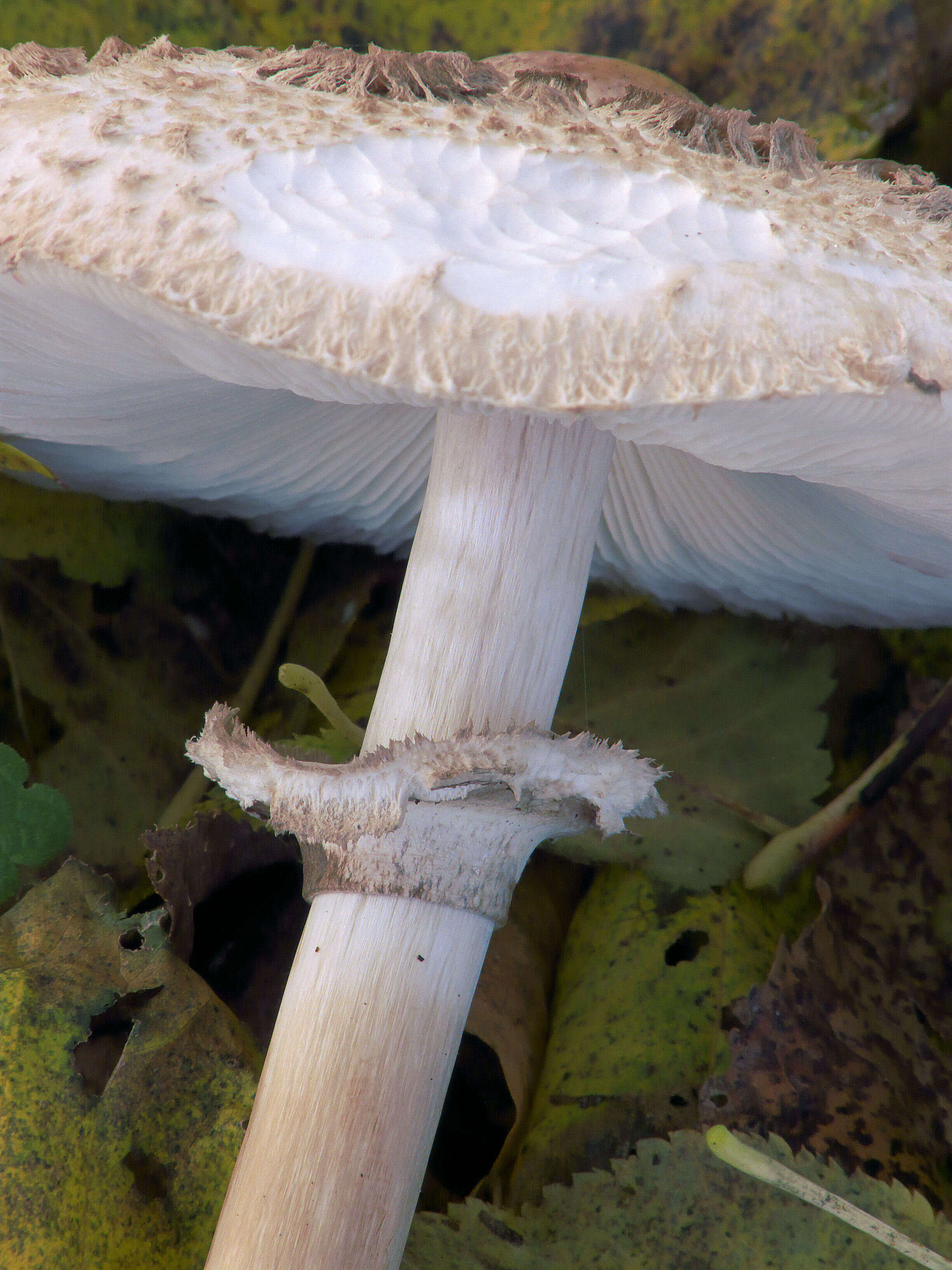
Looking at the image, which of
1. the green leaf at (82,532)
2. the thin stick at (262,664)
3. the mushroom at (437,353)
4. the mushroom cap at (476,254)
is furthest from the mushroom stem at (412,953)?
the green leaf at (82,532)

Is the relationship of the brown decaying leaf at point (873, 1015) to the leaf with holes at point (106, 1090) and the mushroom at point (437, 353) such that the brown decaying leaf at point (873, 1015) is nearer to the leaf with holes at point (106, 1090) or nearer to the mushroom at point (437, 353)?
the mushroom at point (437, 353)

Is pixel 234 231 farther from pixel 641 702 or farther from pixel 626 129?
pixel 641 702

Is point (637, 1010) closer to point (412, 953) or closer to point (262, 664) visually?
point (412, 953)

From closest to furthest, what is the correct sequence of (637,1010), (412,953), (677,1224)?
(412,953)
(677,1224)
(637,1010)

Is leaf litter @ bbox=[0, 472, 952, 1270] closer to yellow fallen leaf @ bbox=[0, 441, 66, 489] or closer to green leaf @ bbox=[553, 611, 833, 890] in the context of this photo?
green leaf @ bbox=[553, 611, 833, 890]

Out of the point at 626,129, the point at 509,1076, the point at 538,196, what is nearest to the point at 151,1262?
the point at 509,1076

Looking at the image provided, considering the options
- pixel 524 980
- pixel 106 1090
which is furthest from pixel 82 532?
pixel 524 980

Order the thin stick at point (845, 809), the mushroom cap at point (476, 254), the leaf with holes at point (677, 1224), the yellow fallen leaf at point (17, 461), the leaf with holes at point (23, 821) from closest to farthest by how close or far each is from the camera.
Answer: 1. the mushroom cap at point (476, 254)
2. the leaf with holes at point (677, 1224)
3. the leaf with holes at point (23, 821)
4. the yellow fallen leaf at point (17, 461)
5. the thin stick at point (845, 809)
